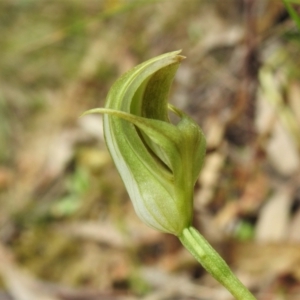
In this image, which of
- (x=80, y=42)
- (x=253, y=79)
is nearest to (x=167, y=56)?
(x=253, y=79)

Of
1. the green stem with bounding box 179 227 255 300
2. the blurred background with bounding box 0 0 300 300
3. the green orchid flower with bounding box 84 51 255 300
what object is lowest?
the blurred background with bounding box 0 0 300 300

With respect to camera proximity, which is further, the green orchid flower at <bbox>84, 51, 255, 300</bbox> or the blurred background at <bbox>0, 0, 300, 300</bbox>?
the blurred background at <bbox>0, 0, 300, 300</bbox>

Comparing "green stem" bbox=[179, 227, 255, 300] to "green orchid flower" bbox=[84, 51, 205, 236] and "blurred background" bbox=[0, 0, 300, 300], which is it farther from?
"blurred background" bbox=[0, 0, 300, 300]

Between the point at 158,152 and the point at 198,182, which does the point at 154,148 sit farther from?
the point at 198,182

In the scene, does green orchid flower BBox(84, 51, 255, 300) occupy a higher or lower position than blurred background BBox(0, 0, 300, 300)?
higher

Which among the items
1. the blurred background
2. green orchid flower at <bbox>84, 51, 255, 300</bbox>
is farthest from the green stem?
the blurred background

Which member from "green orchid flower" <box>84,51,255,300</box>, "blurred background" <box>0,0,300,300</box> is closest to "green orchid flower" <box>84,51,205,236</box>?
"green orchid flower" <box>84,51,255,300</box>

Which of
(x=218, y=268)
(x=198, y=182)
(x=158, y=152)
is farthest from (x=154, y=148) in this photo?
(x=198, y=182)
